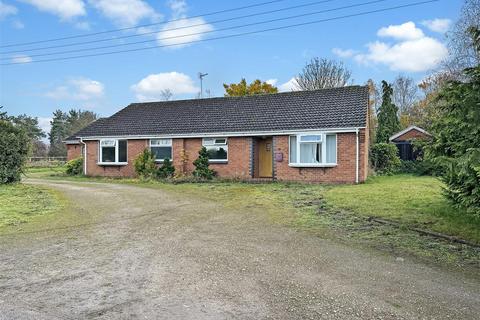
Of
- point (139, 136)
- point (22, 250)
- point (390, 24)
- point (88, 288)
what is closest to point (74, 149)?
point (139, 136)

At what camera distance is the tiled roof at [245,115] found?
61.5 feet

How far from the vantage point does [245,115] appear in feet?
69.9

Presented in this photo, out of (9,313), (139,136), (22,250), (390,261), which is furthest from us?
(139,136)

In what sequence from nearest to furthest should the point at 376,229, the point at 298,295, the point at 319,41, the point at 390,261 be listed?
the point at 298,295, the point at 390,261, the point at 376,229, the point at 319,41

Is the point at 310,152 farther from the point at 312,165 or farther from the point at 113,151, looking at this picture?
the point at 113,151

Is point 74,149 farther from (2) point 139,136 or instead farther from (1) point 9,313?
(1) point 9,313

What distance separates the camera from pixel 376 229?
800 centimetres

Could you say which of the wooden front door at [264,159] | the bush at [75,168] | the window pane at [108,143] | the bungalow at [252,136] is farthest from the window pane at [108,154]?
the wooden front door at [264,159]

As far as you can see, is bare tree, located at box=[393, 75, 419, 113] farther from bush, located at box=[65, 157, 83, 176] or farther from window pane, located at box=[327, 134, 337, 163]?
bush, located at box=[65, 157, 83, 176]

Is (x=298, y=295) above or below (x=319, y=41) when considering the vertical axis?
below

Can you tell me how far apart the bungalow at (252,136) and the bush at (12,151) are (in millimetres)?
6362

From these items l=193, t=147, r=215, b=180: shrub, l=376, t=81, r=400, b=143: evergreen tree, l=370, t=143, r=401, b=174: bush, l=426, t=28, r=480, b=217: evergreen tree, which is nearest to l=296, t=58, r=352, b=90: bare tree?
l=376, t=81, r=400, b=143: evergreen tree

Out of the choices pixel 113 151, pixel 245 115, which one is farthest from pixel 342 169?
pixel 113 151

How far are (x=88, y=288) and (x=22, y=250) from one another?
2405 millimetres
